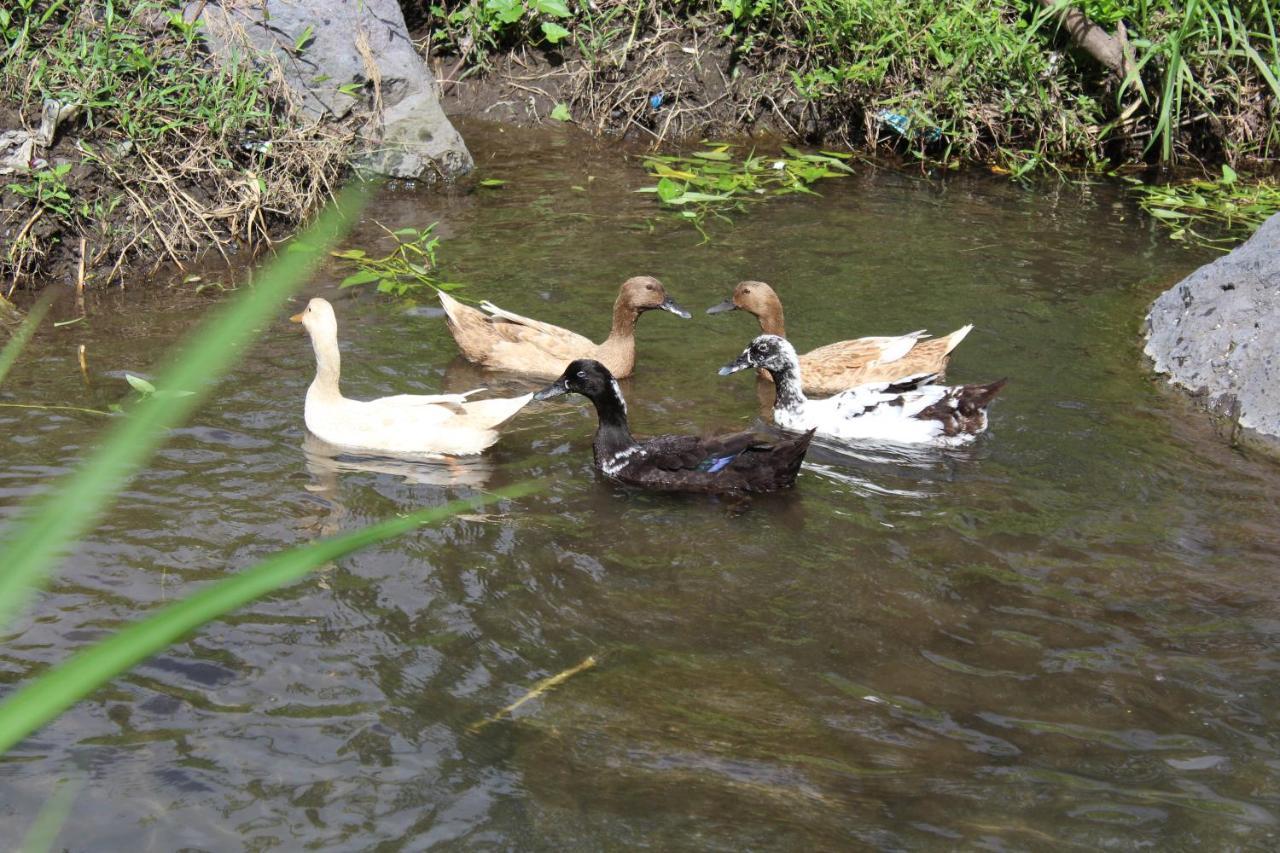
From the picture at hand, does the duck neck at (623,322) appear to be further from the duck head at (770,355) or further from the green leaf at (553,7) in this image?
the green leaf at (553,7)

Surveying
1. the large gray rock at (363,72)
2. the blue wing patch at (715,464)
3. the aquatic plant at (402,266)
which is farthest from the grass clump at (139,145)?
the blue wing patch at (715,464)

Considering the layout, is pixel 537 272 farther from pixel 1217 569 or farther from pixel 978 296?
pixel 1217 569

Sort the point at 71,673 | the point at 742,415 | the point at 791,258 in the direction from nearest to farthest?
the point at 71,673
the point at 742,415
the point at 791,258

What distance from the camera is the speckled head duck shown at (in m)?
6.09

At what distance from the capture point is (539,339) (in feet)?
24.8

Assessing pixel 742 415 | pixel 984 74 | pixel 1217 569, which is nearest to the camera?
pixel 1217 569

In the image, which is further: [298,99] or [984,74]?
[984,74]

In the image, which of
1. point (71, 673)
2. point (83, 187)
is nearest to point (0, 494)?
point (83, 187)

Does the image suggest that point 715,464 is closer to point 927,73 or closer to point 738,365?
point 738,365

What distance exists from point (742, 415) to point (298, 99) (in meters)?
4.51

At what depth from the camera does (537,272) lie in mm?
8812

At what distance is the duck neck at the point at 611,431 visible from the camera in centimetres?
632

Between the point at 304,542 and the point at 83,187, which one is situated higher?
the point at 83,187

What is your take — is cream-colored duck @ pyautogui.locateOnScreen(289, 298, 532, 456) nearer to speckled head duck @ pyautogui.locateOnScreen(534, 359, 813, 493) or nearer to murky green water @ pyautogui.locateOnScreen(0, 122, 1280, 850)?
murky green water @ pyautogui.locateOnScreen(0, 122, 1280, 850)
